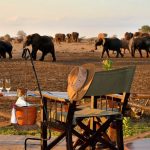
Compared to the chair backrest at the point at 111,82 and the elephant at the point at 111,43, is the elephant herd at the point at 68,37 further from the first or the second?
the chair backrest at the point at 111,82

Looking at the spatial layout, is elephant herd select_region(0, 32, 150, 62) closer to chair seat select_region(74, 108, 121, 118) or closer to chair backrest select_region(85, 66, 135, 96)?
chair seat select_region(74, 108, 121, 118)

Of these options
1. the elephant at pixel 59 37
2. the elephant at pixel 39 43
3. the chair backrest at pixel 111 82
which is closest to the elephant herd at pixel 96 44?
the elephant at pixel 39 43

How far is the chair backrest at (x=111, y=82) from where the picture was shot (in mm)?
5691

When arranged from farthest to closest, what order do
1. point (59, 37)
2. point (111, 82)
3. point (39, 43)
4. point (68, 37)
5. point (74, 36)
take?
1. point (68, 37)
2. point (74, 36)
3. point (59, 37)
4. point (39, 43)
5. point (111, 82)

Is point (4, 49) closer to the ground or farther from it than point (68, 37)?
farther from it

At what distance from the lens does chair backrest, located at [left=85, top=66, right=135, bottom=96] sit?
569 cm

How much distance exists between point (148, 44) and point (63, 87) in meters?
27.3

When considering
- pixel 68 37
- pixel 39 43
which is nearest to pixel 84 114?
pixel 39 43

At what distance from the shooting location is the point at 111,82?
5.84 meters

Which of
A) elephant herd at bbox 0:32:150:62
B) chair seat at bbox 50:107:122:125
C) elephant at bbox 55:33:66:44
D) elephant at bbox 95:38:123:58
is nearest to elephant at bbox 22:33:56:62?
elephant herd at bbox 0:32:150:62

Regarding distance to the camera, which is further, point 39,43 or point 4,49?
point 4,49

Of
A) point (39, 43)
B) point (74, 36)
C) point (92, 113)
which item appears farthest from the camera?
point (74, 36)

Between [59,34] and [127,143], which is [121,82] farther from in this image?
[59,34]

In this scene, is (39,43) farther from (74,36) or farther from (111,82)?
(74,36)
